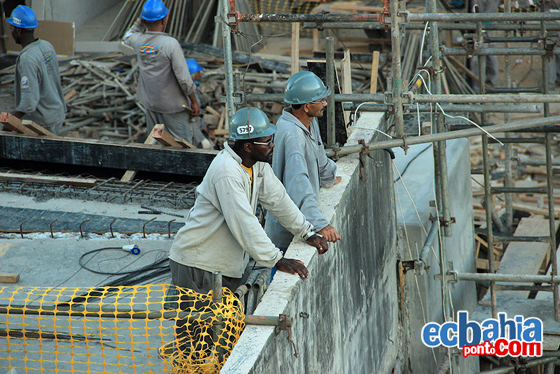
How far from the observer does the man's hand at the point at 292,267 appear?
4.83 metres

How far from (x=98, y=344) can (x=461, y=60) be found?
1210 centimetres

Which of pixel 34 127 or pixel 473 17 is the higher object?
pixel 473 17

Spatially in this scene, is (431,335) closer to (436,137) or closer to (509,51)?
(436,137)

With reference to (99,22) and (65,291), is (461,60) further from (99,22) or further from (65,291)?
(65,291)

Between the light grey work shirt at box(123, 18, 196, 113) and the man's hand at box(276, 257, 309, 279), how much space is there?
4.67 meters

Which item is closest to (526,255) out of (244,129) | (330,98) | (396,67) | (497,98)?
(497,98)

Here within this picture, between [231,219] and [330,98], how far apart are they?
2.25 metres

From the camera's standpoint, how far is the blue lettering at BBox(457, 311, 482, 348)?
8.43 metres

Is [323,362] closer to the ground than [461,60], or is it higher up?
closer to the ground

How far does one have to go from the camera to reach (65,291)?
5.77 meters

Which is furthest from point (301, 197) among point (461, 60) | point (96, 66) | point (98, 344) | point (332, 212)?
point (461, 60)

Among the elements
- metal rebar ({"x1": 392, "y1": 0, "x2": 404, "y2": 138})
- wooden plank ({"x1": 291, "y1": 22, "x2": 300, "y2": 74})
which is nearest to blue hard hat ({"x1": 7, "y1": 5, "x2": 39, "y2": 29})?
wooden plank ({"x1": 291, "y1": 22, "x2": 300, "y2": 74})

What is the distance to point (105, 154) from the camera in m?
8.24

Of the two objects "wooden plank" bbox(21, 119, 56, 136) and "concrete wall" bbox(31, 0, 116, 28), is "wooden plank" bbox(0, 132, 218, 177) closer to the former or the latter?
"wooden plank" bbox(21, 119, 56, 136)
